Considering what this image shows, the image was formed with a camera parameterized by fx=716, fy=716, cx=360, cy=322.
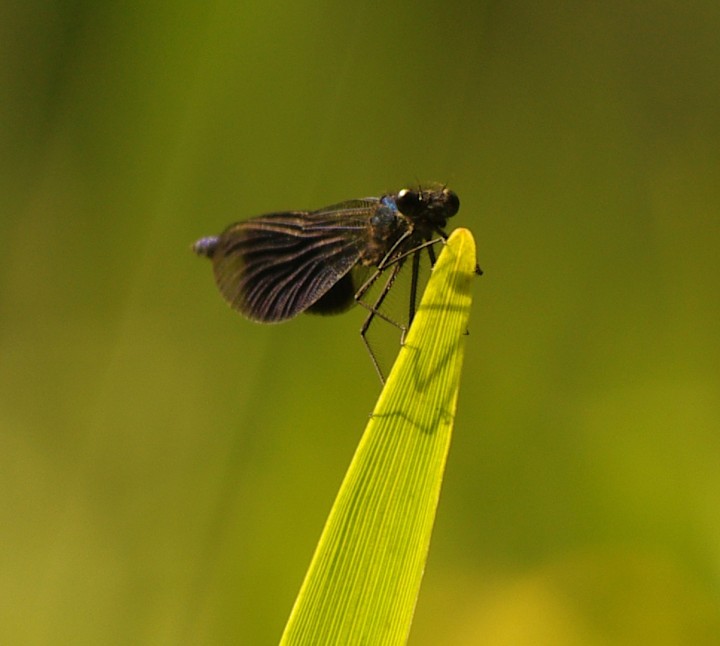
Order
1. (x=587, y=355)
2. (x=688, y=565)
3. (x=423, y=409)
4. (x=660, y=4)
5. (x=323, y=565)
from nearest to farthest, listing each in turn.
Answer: (x=323, y=565), (x=423, y=409), (x=688, y=565), (x=587, y=355), (x=660, y=4)

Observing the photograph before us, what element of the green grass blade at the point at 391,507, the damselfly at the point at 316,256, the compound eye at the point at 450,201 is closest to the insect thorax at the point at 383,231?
the damselfly at the point at 316,256

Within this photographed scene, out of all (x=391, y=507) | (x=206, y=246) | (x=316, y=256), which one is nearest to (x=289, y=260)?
(x=316, y=256)

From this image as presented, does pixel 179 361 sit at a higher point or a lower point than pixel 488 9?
lower

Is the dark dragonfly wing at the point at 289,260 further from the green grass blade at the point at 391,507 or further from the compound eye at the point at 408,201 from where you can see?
the green grass blade at the point at 391,507

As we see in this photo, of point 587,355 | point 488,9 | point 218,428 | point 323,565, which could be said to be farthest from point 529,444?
point 488,9

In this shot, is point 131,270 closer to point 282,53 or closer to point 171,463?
point 171,463

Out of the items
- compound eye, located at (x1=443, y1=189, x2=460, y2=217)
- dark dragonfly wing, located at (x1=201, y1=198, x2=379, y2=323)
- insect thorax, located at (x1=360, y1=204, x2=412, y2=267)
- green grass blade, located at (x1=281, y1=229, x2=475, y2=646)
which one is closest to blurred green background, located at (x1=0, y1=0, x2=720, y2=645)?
dark dragonfly wing, located at (x1=201, y1=198, x2=379, y2=323)
